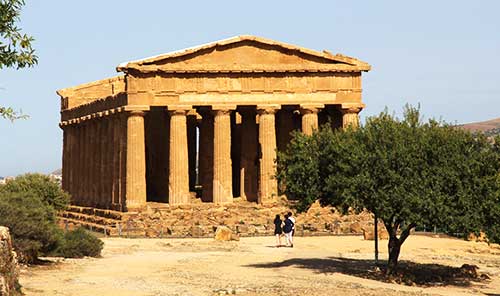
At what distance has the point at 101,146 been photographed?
6425 centimetres

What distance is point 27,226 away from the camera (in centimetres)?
3253

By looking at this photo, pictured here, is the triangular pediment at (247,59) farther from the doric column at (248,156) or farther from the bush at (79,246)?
the bush at (79,246)

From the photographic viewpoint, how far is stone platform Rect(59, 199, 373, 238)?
51.5 meters

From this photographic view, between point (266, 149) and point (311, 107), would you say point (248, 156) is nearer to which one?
point (266, 149)

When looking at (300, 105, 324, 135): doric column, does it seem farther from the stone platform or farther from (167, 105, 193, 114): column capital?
(167, 105, 193, 114): column capital

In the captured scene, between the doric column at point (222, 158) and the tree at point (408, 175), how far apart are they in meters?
22.2

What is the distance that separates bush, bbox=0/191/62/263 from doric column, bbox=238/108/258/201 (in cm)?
2644

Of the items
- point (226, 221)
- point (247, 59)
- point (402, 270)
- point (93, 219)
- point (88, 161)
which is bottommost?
point (402, 270)

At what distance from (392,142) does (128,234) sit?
22.9 meters

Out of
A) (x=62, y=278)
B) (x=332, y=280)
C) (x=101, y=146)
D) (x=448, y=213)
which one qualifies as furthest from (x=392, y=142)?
(x=101, y=146)

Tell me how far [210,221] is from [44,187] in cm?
1234

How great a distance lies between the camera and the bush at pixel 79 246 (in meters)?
37.1

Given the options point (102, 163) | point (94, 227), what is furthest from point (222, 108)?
point (94, 227)

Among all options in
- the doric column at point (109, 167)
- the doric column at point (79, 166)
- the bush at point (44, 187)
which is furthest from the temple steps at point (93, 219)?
the doric column at point (79, 166)
